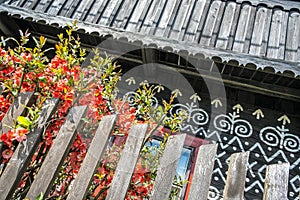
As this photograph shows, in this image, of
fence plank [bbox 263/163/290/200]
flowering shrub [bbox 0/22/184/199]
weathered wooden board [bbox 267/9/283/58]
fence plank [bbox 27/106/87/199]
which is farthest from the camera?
weathered wooden board [bbox 267/9/283/58]

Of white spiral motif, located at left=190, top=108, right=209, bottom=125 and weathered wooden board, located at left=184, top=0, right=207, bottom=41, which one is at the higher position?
weathered wooden board, located at left=184, top=0, right=207, bottom=41

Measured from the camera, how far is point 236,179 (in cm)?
119

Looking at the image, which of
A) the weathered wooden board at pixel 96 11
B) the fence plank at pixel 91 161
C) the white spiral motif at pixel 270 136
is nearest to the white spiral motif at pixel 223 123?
the white spiral motif at pixel 270 136

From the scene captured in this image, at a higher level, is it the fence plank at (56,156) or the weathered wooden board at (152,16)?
the weathered wooden board at (152,16)

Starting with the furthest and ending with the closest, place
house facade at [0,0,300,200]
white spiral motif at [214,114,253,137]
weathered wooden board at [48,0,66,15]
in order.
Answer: weathered wooden board at [48,0,66,15] < white spiral motif at [214,114,253,137] < house facade at [0,0,300,200]

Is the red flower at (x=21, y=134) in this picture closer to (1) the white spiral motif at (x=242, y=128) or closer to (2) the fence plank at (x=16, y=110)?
(2) the fence plank at (x=16, y=110)

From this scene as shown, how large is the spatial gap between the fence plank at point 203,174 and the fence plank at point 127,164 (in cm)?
26

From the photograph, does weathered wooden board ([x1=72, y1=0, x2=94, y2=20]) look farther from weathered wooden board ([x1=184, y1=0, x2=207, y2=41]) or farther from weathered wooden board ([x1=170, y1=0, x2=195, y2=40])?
weathered wooden board ([x1=184, y1=0, x2=207, y2=41])

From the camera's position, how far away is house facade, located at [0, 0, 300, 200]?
140 inches

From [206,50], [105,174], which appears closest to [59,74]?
[105,174]

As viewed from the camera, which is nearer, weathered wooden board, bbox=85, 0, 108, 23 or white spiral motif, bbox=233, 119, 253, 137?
white spiral motif, bbox=233, 119, 253, 137

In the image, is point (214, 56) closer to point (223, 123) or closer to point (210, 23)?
point (210, 23)

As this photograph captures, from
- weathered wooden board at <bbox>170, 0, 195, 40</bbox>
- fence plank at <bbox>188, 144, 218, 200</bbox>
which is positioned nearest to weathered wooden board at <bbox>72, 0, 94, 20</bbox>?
weathered wooden board at <bbox>170, 0, 195, 40</bbox>

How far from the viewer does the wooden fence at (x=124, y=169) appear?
118 cm
